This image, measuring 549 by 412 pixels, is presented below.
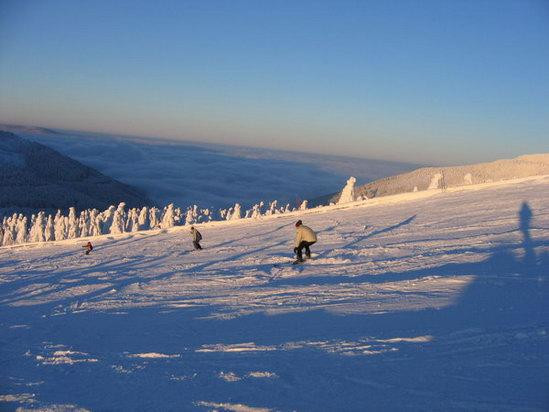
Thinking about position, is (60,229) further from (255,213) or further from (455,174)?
(455,174)

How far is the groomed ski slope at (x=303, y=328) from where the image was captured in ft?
18.5

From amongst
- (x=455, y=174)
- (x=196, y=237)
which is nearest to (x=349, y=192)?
(x=196, y=237)

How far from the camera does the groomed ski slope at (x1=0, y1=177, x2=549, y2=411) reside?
5.64 meters

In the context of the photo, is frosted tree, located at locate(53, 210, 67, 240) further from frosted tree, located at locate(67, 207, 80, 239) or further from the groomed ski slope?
the groomed ski slope

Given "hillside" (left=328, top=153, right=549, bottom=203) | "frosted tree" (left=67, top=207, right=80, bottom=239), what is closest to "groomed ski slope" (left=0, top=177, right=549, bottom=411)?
"frosted tree" (left=67, top=207, right=80, bottom=239)

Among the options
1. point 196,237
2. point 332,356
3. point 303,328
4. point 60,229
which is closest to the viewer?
point 332,356

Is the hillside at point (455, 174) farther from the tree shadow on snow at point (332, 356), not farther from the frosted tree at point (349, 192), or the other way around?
the tree shadow on snow at point (332, 356)

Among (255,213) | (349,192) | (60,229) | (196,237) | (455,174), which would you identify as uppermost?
(455,174)

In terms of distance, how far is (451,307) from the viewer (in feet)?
27.3

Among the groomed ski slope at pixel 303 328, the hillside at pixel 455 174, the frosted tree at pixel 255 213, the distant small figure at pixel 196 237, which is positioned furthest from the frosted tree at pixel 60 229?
the groomed ski slope at pixel 303 328

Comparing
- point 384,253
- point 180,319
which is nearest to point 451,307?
point 180,319

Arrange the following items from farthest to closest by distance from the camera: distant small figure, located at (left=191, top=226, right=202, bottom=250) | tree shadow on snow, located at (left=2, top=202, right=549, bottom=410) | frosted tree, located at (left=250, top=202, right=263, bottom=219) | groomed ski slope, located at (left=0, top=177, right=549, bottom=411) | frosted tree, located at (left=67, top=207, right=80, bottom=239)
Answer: frosted tree, located at (left=67, top=207, right=80, bottom=239), frosted tree, located at (left=250, top=202, right=263, bottom=219), distant small figure, located at (left=191, top=226, right=202, bottom=250), groomed ski slope, located at (left=0, top=177, right=549, bottom=411), tree shadow on snow, located at (left=2, top=202, right=549, bottom=410)

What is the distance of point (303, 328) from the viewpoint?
8031 mm

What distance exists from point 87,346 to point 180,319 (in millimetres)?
1788
